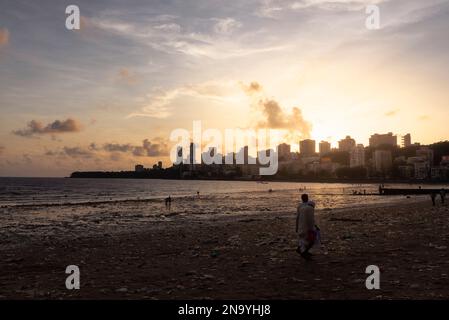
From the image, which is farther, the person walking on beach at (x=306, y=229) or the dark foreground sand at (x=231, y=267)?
the person walking on beach at (x=306, y=229)

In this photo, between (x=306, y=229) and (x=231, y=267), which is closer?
(x=231, y=267)

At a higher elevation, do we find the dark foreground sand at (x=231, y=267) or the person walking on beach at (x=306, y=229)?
the person walking on beach at (x=306, y=229)

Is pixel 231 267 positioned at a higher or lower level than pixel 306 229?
lower

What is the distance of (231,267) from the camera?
1423 centimetres

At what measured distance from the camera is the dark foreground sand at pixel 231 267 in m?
10.8

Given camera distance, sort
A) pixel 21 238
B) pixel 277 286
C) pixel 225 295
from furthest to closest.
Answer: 1. pixel 21 238
2. pixel 277 286
3. pixel 225 295

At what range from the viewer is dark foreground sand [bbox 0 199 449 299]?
10.8 m

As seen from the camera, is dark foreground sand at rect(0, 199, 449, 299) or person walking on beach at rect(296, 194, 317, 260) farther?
person walking on beach at rect(296, 194, 317, 260)

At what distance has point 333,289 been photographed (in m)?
10.8

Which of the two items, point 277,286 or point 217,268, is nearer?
point 277,286

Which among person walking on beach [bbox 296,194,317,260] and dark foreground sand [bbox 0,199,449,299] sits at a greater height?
person walking on beach [bbox 296,194,317,260]
